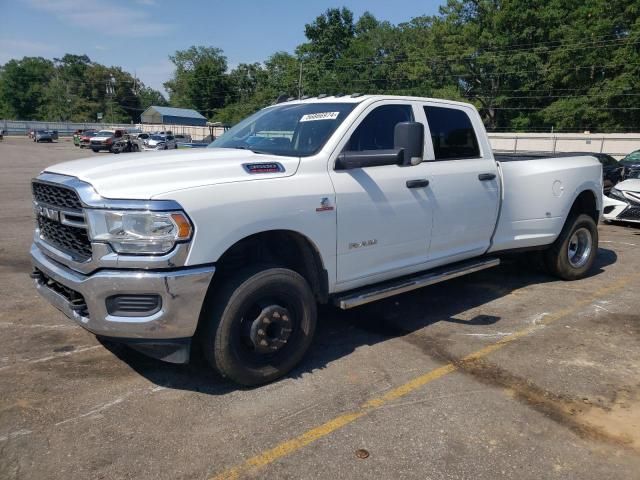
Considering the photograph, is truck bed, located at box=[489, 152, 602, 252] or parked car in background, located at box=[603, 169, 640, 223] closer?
truck bed, located at box=[489, 152, 602, 252]

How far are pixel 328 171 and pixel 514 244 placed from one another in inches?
109

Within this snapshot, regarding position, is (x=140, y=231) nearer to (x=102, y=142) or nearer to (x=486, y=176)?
(x=486, y=176)

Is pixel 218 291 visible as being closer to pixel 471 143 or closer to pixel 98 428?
pixel 98 428

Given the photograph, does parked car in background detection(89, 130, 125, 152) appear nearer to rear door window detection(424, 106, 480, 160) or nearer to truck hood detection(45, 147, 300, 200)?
rear door window detection(424, 106, 480, 160)

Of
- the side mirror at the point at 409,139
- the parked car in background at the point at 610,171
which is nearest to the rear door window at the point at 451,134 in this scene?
the side mirror at the point at 409,139

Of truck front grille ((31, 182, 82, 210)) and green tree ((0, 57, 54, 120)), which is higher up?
green tree ((0, 57, 54, 120))

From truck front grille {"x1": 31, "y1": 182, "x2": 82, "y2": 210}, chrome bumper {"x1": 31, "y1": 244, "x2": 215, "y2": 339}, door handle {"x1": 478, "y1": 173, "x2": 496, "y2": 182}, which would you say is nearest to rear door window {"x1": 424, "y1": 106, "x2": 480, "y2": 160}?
door handle {"x1": 478, "y1": 173, "x2": 496, "y2": 182}

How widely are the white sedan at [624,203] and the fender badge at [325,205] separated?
8573 millimetres

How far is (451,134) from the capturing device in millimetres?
4895

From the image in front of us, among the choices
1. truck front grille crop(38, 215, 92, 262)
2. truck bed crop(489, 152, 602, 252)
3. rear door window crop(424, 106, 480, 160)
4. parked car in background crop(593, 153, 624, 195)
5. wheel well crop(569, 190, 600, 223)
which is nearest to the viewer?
truck front grille crop(38, 215, 92, 262)

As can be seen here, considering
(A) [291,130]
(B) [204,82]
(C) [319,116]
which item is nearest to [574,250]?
(C) [319,116]

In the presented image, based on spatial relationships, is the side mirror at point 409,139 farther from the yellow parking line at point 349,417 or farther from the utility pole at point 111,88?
the utility pole at point 111,88

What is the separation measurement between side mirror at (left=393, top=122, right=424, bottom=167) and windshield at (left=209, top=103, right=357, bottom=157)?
1.64 ft

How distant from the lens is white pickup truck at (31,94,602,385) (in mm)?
3025
